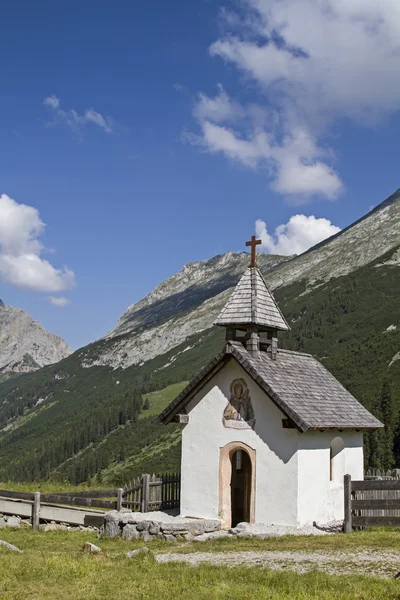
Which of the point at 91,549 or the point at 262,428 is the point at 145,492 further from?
the point at 91,549

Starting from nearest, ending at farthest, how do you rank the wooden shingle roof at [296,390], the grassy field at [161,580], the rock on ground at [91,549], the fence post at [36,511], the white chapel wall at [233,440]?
the grassy field at [161,580] → the rock on ground at [91,549] → the white chapel wall at [233,440] → the wooden shingle roof at [296,390] → the fence post at [36,511]

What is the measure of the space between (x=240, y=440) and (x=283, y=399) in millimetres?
2379

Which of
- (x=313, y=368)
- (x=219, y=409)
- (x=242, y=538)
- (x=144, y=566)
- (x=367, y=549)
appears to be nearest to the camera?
(x=144, y=566)

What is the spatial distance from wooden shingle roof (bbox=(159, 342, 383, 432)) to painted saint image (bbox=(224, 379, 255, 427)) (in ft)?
2.75

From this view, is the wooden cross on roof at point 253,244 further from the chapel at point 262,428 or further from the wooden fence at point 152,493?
the wooden fence at point 152,493

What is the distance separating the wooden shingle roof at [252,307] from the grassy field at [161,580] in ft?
28.7

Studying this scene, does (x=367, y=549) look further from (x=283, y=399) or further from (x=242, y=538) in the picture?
(x=283, y=399)

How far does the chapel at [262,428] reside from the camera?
20875 mm

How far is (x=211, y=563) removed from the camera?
563 inches

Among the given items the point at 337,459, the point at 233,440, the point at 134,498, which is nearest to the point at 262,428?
the point at 233,440

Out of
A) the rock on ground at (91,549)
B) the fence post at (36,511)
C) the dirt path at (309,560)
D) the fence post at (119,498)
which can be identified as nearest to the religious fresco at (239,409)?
the fence post at (119,498)

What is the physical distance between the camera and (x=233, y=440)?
22.2 m

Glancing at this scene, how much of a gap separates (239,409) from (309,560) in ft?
27.7

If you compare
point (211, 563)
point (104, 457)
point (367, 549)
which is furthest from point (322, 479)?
point (104, 457)
